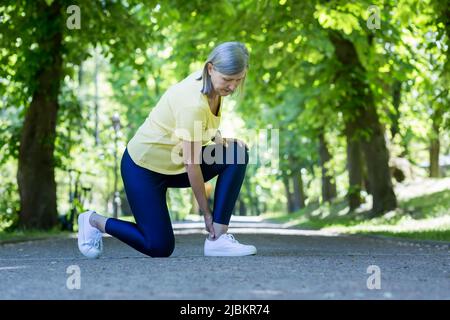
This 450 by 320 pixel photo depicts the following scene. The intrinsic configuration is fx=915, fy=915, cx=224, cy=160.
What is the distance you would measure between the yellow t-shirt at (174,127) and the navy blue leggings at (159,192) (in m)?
0.11

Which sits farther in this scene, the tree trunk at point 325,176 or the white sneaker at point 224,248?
the tree trunk at point 325,176

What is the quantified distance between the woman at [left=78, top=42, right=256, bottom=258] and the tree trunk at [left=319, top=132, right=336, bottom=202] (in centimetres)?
2389

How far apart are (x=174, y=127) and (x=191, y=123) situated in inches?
14.2

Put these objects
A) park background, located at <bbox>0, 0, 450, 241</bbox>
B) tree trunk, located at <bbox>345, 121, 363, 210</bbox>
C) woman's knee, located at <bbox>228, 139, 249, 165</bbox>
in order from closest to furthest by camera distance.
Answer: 1. woman's knee, located at <bbox>228, 139, 249, 165</bbox>
2. park background, located at <bbox>0, 0, 450, 241</bbox>
3. tree trunk, located at <bbox>345, 121, 363, 210</bbox>

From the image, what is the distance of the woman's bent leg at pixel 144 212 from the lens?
791 centimetres

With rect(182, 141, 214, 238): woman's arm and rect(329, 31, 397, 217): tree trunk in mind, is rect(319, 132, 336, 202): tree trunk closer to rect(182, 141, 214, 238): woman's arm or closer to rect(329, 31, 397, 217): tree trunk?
rect(329, 31, 397, 217): tree trunk

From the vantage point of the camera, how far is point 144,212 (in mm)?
7953

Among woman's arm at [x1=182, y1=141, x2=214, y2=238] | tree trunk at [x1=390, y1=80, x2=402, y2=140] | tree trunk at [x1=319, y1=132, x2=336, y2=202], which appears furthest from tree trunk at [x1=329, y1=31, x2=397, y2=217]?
woman's arm at [x1=182, y1=141, x2=214, y2=238]

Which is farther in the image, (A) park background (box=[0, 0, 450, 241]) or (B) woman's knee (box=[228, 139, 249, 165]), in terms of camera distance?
(A) park background (box=[0, 0, 450, 241])

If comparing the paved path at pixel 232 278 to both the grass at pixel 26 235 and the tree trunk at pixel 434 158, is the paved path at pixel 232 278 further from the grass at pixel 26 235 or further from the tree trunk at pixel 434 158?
the tree trunk at pixel 434 158

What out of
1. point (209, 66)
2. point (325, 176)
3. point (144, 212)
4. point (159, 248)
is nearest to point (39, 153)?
point (159, 248)

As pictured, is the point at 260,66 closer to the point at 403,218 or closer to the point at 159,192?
the point at 403,218

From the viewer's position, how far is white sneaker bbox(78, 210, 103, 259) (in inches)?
324

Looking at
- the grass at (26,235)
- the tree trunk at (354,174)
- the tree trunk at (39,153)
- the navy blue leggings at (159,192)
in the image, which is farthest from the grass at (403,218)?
the navy blue leggings at (159,192)
